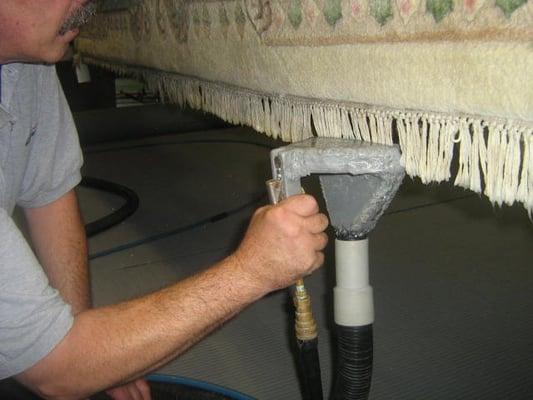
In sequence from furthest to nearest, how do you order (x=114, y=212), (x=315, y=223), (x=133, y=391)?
(x=114, y=212), (x=133, y=391), (x=315, y=223)

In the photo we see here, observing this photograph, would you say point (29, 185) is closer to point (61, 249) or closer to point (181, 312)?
point (61, 249)

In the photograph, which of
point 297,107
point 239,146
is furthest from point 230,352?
point 239,146

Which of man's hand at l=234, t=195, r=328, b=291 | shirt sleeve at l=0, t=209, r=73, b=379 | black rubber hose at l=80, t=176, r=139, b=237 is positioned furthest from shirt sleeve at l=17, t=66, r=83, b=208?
black rubber hose at l=80, t=176, r=139, b=237

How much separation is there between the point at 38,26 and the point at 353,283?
0.45m

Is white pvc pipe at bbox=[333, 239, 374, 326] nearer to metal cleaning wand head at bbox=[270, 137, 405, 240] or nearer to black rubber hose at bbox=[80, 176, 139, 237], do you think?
metal cleaning wand head at bbox=[270, 137, 405, 240]

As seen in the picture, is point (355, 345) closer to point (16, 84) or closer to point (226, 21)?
point (226, 21)

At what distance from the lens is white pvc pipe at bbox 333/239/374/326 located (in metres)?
0.58

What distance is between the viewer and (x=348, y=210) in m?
0.58

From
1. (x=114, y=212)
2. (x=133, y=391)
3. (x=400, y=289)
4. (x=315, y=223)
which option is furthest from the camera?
(x=114, y=212)

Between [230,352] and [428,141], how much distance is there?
0.63 metres

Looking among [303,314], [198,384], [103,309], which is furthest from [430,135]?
[198,384]

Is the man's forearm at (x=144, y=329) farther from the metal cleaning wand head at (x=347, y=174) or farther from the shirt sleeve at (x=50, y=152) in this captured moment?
the shirt sleeve at (x=50, y=152)

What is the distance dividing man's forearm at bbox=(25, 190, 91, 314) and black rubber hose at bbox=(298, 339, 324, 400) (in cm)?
44

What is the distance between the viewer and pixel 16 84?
755 millimetres
